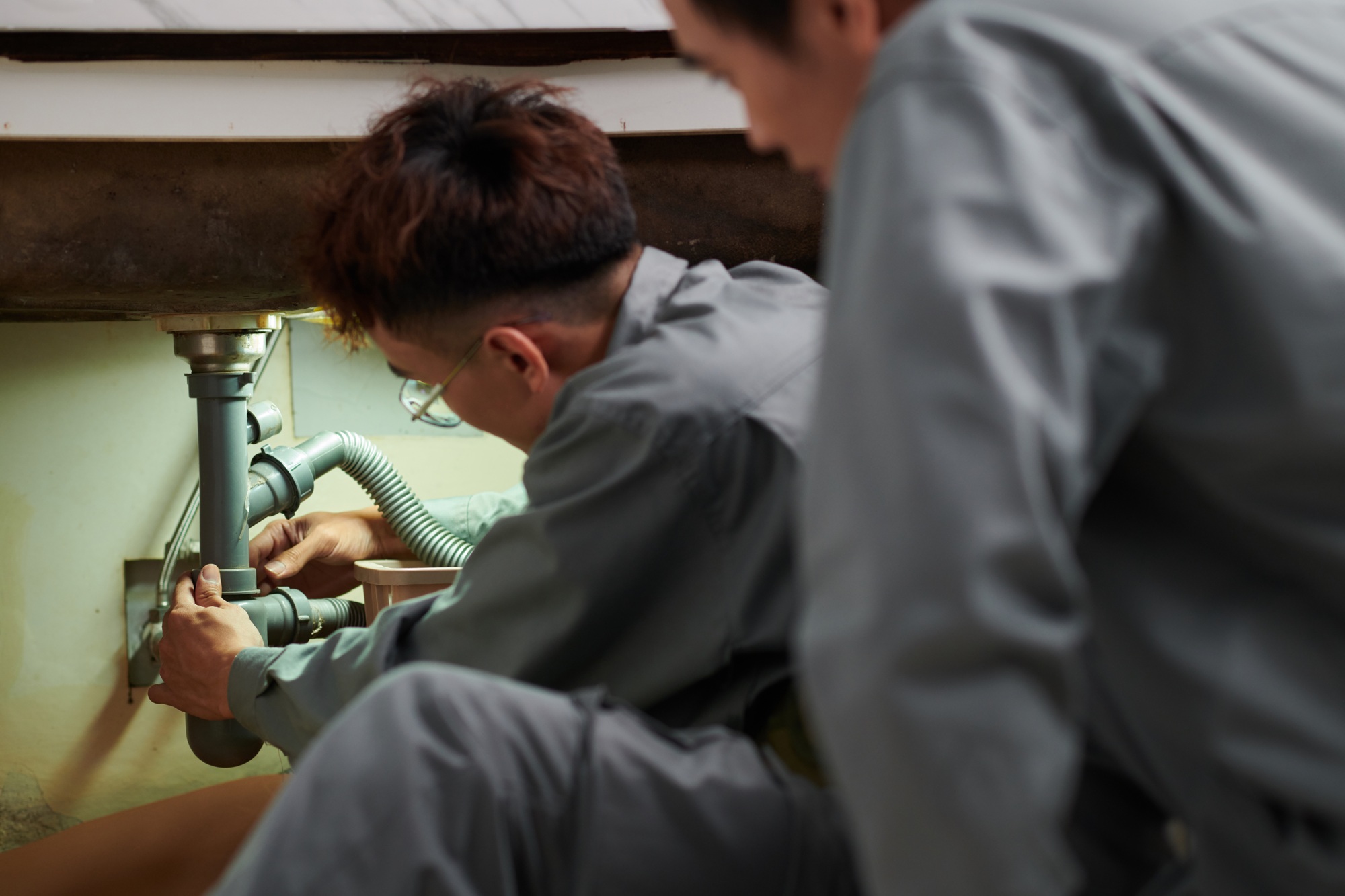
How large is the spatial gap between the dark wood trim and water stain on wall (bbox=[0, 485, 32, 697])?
98 centimetres

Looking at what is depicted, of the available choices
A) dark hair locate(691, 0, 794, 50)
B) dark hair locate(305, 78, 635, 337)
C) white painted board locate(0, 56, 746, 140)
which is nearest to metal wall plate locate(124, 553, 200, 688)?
white painted board locate(0, 56, 746, 140)

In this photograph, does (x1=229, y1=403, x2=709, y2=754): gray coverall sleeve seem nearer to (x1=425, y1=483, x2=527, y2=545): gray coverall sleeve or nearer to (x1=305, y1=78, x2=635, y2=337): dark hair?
(x1=305, y1=78, x2=635, y2=337): dark hair

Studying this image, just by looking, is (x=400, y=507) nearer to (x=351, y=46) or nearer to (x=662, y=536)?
(x=351, y=46)

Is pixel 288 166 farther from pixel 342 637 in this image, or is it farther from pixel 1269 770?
pixel 1269 770

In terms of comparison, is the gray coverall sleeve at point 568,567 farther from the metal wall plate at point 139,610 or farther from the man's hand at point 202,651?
the metal wall plate at point 139,610

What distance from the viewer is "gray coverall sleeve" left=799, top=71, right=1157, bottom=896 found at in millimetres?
374

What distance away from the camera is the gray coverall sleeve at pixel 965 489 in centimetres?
37

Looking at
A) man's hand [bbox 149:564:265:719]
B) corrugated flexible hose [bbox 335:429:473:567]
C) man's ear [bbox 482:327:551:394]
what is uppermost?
man's ear [bbox 482:327:551:394]

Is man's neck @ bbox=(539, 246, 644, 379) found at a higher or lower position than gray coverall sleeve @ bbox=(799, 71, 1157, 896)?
lower

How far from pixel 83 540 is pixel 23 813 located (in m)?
0.47

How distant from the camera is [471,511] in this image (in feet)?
5.82

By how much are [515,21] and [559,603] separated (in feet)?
2.47

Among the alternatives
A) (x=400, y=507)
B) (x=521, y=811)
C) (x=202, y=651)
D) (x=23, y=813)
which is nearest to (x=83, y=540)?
(x=23, y=813)

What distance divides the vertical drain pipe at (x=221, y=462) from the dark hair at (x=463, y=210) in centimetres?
59
